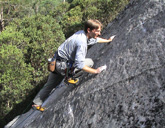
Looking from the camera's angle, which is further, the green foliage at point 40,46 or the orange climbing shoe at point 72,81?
the green foliage at point 40,46

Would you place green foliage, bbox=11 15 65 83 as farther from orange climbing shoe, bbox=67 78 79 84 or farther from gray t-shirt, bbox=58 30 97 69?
gray t-shirt, bbox=58 30 97 69

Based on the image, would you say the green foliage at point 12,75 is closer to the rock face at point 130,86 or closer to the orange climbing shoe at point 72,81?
the rock face at point 130,86

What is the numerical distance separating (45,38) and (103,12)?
561 cm

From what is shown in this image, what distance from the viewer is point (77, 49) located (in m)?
3.19

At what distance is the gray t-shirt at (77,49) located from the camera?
3.14 m

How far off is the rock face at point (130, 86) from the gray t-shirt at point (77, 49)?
22.6 inches

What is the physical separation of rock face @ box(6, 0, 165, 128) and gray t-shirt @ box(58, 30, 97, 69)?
1.88ft

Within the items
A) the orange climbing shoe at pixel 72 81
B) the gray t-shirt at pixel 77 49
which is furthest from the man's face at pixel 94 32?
the orange climbing shoe at pixel 72 81

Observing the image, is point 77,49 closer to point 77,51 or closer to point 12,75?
point 77,51

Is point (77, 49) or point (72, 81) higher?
point (77, 49)

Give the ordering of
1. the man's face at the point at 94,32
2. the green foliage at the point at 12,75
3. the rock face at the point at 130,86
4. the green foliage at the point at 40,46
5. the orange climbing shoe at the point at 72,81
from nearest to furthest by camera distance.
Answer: the rock face at the point at 130,86
the man's face at the point at 94,32
the orange climbing shoe at the point at 72,81
the green foliage at the point at 12,75
the green foliage at the point at 40,46

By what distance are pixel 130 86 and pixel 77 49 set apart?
4.07 ft

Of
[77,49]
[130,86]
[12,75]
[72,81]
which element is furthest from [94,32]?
[12,75]

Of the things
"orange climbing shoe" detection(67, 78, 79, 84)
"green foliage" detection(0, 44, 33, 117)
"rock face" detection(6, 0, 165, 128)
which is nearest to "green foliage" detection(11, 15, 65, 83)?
"green foliage" detection(0, 44, 33, 117)
